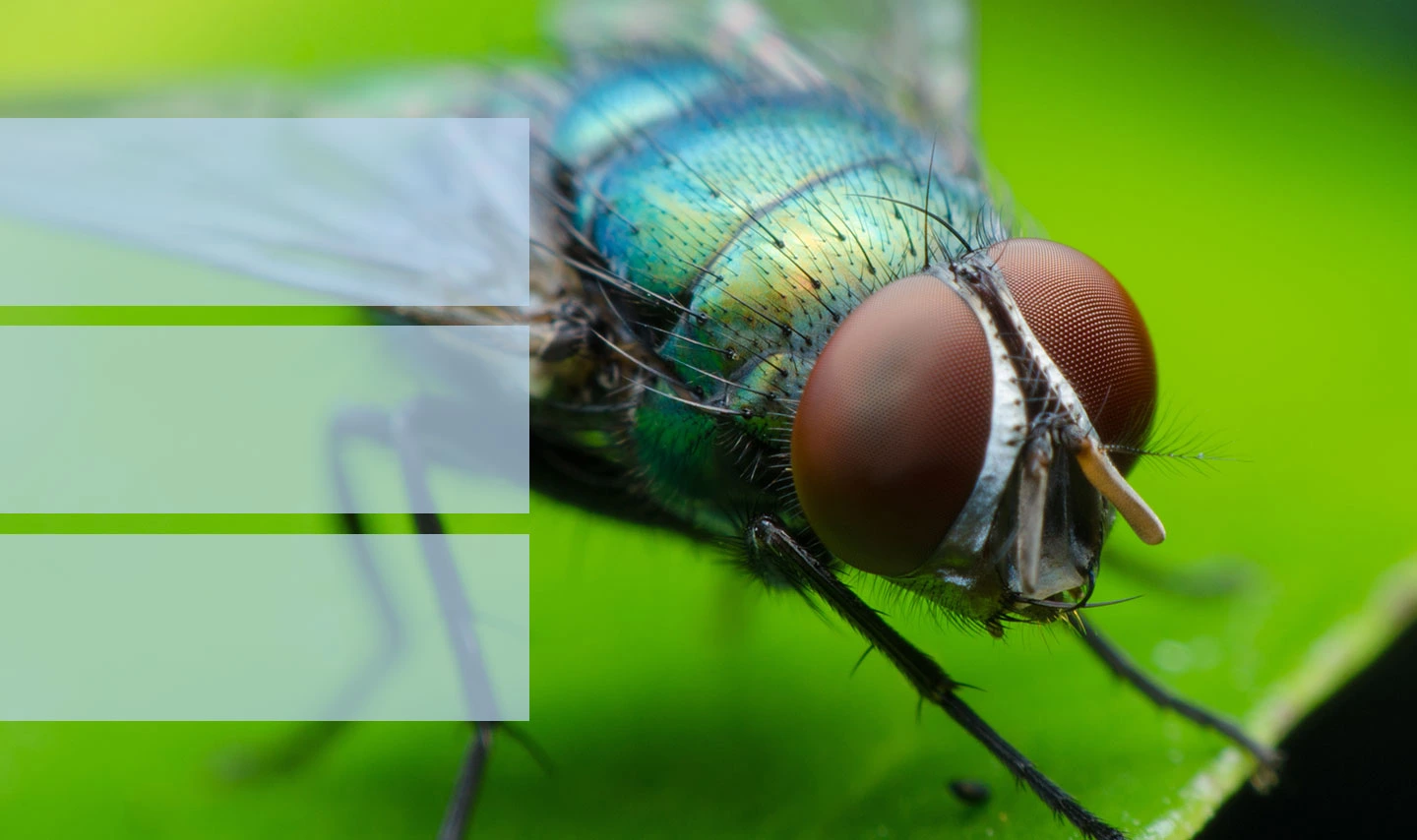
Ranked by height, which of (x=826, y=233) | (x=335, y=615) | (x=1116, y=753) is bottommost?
(x=335, y=615)

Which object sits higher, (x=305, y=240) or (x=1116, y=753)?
(x=305, y=240)

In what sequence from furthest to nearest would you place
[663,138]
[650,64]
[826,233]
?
[650,64]
[663,138]
[826,233]

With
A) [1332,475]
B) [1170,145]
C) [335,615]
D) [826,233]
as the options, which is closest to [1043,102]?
[1170,145]

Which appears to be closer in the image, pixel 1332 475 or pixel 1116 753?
pixel 1116 753

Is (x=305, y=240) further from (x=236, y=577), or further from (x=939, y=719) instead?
(x=939, y=719)

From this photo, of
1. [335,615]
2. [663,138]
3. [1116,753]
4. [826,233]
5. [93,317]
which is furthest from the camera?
[93,317]
